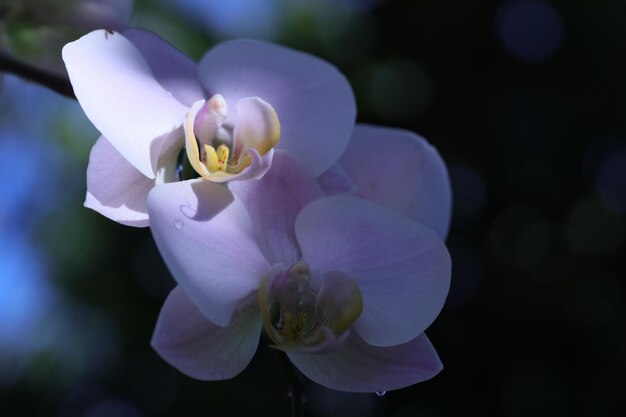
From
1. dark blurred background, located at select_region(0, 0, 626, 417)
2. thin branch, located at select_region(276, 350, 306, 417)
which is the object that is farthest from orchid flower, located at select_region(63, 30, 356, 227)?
dark blurred background, located at select_region(0, 0, 626, 417)

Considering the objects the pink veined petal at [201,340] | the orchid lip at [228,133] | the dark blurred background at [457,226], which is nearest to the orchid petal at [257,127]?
the orchid lip at [228,133]

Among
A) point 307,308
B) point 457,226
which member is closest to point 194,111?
point 307,308

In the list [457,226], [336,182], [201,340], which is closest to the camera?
[201,340]

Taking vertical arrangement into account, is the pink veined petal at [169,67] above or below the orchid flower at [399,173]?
above

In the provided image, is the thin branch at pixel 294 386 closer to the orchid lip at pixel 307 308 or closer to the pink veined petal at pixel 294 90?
the orchid lip at pixel 307 308

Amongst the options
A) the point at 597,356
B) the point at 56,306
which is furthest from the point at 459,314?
the point at 56,306

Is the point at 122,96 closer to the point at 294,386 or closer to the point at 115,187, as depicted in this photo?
the point at 115,187
